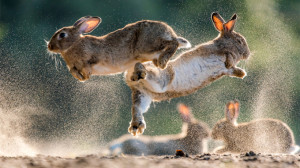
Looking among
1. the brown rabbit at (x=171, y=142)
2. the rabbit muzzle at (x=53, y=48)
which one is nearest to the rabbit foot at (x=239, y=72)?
the rabbit muzzle at (x=53, y=48)

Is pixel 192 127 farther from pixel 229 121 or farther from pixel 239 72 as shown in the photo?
pixel 239 72

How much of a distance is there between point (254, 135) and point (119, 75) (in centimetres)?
236

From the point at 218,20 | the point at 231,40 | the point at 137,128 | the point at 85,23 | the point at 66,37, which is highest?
the point at 218,20

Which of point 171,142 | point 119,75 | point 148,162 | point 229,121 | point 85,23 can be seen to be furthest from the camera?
point 119,75

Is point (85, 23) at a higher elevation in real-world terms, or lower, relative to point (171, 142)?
higher

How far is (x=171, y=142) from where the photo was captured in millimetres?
6488

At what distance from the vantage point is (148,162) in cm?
300

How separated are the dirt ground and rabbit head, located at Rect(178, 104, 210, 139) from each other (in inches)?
120

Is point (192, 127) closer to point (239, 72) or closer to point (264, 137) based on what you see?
point (264, 137)

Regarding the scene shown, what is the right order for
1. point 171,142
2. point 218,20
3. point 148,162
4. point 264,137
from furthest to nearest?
point 171,142, point 264,137, point 218,20, point 148,162

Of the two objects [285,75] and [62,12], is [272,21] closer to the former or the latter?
[285,75]

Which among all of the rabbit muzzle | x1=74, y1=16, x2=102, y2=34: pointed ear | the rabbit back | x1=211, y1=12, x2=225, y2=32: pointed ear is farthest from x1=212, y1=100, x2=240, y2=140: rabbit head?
the rabbit muzzle

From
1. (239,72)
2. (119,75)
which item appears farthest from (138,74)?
(119,75)

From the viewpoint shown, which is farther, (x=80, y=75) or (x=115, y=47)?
(x=115, y=47)
